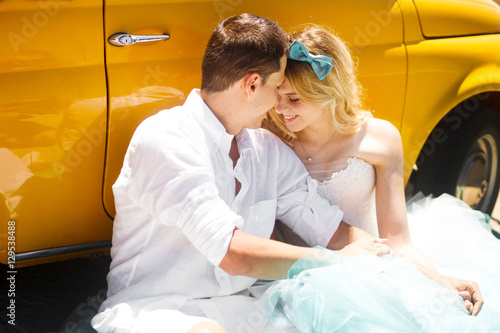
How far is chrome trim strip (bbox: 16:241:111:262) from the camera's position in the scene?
237cm

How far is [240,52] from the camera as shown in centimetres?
218

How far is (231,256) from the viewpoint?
1988 millimetres

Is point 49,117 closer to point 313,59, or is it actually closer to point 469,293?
point 313,59

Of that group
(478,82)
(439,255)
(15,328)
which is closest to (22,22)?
(15,328)

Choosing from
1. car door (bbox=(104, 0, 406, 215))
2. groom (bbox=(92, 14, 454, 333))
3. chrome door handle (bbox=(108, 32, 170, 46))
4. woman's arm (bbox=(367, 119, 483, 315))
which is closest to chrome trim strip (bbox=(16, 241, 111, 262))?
car door (bbox=(104, 0, 406, 215))

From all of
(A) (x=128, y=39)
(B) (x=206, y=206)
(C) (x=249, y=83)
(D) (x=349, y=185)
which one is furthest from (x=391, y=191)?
(A) (x=128, y=39)

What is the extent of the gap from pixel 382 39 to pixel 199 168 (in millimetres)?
1431

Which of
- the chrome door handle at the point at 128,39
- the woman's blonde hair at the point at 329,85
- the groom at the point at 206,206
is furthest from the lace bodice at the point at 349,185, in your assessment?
the chrome door handle at the point at 128,39

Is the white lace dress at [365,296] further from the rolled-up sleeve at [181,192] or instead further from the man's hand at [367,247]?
the rolled-up sleeve at [181,192]

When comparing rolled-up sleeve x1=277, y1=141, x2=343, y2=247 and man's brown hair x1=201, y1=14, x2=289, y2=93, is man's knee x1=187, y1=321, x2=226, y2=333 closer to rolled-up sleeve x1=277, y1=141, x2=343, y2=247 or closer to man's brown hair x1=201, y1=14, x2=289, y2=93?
rolled-up sleeve x1=277, y1=141, x2=343, y2=247

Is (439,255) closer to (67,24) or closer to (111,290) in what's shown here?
(111,290)

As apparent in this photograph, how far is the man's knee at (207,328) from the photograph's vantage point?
194 centimetres

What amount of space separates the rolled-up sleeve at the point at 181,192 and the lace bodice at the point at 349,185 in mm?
858

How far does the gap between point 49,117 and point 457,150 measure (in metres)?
2.44
